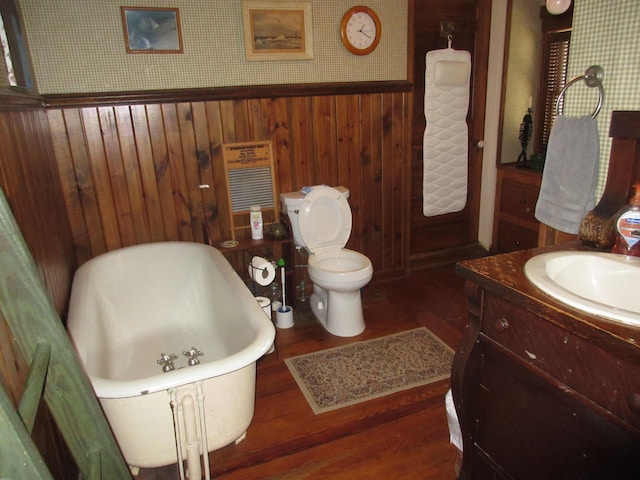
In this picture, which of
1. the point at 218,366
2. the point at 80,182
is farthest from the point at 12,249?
the point at 80,182

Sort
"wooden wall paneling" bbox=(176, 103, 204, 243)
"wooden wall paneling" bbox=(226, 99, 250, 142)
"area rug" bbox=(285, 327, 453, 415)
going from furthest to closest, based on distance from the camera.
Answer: "wooden wall paneling" bbox=(226, 99, 250, 142) → "wooden wall paneling" bbox=(176, 103, 204, 243) → "area rug" bbox=(285, 327, 453, 415)

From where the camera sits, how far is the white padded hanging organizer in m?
3.51

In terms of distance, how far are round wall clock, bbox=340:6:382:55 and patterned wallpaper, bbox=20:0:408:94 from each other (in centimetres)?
5

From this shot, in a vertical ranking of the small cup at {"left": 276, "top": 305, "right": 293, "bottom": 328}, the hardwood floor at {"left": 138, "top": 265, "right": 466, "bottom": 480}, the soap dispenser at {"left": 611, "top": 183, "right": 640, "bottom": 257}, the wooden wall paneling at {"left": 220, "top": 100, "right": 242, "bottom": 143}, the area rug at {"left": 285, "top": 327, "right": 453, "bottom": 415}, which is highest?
the wooden wall paneling at {"left": 220, "top": 100, "right": 242, "bottom": 143}

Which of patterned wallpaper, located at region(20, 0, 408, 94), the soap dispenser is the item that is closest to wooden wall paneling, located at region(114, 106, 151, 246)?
patterned wallpaper, located at region(20, 0, 408, 94)

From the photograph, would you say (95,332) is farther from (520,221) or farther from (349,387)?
(520,221)

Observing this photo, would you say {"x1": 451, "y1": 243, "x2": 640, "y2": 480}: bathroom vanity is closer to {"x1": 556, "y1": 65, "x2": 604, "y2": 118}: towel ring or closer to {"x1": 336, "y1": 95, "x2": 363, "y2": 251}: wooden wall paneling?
{"x1": 556, "y1": 65, "x2": 604, "y2": 118}: towel ring

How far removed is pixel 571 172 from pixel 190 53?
2.21 metres

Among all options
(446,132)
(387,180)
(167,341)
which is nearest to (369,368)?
(167,341)

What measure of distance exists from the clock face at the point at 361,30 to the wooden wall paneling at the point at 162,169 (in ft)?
4.42

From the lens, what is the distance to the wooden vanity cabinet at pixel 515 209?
11.4 ft

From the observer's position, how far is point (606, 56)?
4.71 feet

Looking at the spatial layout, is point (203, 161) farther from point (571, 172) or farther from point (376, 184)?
point (571, 172)

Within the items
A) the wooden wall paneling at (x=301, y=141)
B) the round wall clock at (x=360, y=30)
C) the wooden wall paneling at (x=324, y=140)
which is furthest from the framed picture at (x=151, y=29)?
the round wall clock at (x=360, y=30)
